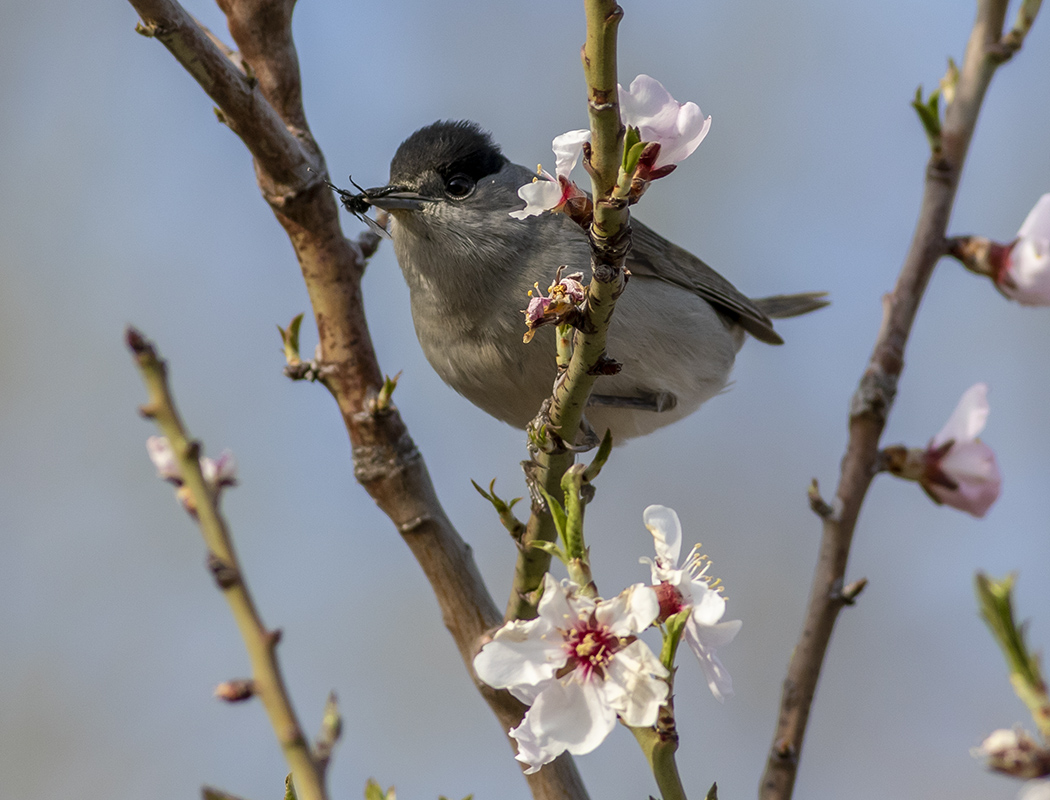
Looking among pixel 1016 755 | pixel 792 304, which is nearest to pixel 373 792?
pixel 1016 755

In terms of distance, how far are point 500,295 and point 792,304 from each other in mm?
2372

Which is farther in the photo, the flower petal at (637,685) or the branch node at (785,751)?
the branch node at (785,751)

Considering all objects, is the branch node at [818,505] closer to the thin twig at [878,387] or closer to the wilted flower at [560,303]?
the thin twig at [878,387]

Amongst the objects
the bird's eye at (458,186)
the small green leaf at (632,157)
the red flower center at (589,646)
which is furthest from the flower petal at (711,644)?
the bird's eye at (458,186)

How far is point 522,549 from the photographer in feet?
5.55

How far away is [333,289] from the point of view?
2.37m

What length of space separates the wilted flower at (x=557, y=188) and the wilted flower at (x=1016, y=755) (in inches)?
29.6

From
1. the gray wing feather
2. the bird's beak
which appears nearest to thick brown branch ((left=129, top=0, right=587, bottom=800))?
the bird's beak

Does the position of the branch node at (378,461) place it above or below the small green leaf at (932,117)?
above

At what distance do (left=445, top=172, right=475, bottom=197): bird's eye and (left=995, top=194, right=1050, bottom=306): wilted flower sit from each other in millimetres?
2131

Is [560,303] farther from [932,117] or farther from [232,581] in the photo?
[932,117]

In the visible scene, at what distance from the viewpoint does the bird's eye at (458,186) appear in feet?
Answer: 11.5

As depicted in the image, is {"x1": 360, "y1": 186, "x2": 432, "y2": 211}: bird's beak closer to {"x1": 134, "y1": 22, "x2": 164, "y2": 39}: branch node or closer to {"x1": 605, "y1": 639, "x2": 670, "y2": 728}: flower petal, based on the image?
{"x1": 134, "y1": 22, "x2": 164, "y2": 39}: branch node

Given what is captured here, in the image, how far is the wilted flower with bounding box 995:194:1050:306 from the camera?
Answer: 1.54 meters
